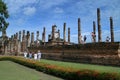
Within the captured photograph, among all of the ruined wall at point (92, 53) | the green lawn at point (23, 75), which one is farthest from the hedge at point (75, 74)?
the ruined wall at point (92, 53)

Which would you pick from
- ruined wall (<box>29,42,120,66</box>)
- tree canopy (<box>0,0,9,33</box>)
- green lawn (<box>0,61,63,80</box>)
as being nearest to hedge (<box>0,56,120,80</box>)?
green lawn (<box>0,61,63,80</box>)

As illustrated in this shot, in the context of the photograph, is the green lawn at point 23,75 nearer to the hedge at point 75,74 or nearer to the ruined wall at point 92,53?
the hedge at point 75,74

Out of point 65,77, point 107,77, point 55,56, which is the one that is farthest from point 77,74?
point 55,56

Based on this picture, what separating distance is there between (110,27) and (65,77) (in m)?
11.7

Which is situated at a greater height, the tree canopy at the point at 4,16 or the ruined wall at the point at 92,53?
the tree canopy at the point at 4,16

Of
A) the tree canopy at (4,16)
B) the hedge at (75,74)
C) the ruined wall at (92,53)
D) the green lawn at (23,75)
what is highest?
the tree canopy at (4,16)

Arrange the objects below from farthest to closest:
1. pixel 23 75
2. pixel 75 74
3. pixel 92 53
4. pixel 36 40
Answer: pixel 36 40 → pixel 92 53 → pixel 23 75 → pixel 75 74

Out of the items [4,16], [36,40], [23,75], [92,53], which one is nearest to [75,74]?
[23,75]

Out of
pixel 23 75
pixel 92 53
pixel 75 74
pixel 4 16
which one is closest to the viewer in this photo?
pixel 75 74

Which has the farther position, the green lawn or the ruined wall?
the ruined wall

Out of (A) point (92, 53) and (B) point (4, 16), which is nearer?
(A) point (92, 53)

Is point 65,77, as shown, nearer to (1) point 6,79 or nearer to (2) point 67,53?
(1) point 6,79

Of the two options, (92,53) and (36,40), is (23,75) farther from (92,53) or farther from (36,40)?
(36,40)

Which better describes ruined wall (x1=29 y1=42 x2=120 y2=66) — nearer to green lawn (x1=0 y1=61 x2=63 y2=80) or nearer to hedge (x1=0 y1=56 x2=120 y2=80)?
hedge (x1=0 y1=56 x2=120 y2=80)
